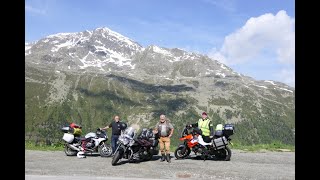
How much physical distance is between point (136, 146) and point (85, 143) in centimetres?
303

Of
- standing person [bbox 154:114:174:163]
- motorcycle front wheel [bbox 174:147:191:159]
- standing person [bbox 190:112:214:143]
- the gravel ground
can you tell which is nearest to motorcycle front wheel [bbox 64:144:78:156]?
the gravel ground

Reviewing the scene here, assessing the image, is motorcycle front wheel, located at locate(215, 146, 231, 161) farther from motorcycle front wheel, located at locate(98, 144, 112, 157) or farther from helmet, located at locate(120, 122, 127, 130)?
motorcycle front wheel, located at locate(98, 144, 112, 157)

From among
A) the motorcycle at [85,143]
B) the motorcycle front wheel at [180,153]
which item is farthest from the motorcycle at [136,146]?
the motorcycle at [85,143]

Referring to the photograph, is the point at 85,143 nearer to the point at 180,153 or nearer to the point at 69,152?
the point at 69,152

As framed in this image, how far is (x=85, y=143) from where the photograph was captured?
1998 cm

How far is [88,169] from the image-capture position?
15.2m

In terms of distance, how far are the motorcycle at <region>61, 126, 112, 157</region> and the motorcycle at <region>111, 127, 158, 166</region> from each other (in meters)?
1.83

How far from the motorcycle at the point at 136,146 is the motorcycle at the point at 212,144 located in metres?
1.46

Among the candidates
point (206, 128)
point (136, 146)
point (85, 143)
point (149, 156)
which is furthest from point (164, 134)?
point (85, 143)

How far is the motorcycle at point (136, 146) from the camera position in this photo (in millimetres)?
18000

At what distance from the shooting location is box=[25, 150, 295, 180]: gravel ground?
13.9 metres
